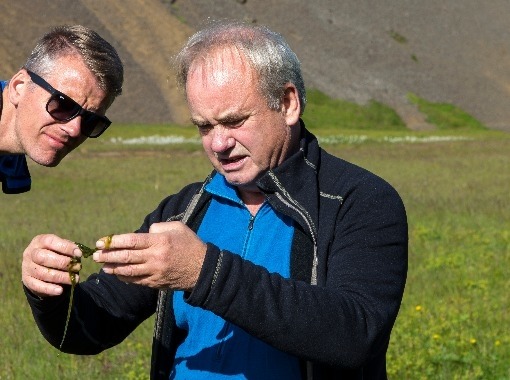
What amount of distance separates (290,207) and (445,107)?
78646mm

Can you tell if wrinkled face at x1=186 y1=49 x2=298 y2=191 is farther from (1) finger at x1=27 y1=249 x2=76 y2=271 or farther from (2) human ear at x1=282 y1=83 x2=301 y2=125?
(1) finger at x1=27 y1=249 x2=76 y2=271

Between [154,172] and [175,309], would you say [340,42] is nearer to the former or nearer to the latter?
[154,172]

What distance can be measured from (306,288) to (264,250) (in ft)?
1.55

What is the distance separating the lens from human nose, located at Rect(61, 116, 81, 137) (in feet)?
14.6

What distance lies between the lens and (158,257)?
3127 mm

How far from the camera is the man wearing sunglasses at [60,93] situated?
436 centimetres

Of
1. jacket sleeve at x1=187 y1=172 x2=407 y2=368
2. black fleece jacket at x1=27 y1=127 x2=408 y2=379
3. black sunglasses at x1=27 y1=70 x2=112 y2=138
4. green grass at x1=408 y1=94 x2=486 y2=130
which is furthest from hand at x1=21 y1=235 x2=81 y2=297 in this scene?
green grass at x1=408 y1=94 x2=486 y2=130

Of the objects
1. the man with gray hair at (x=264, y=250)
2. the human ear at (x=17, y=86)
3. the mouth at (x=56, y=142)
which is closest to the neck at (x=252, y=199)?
the man with gray hair at (x=264, y=250)

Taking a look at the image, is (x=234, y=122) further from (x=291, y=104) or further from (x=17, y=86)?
(x=17, y=86)

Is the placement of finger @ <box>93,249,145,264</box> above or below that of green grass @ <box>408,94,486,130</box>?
below

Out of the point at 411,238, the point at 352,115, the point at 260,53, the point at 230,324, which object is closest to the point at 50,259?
the point at 230,324

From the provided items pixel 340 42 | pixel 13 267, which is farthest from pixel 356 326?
pixel 340 42

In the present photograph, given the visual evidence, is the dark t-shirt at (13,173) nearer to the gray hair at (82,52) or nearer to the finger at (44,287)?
the gray hair at (82,52)

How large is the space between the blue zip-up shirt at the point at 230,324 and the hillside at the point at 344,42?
5877 centimetres
